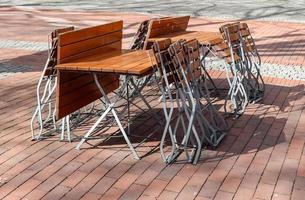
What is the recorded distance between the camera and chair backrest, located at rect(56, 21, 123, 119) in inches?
158

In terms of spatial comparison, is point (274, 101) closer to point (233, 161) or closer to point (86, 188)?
point (233, 161)

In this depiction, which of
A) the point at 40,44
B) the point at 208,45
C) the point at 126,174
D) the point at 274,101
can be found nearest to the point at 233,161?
the point at 126,174

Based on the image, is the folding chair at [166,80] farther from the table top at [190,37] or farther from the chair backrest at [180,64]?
the table top at [190,37]

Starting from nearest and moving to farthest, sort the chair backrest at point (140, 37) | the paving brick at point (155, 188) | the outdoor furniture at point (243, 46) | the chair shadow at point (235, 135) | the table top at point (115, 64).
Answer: the paving brick at point (155, 188)
the table top at point (115, 64)
the chair shadow at point (235, 135)
the outdoor furniture at point (243, 46)
the chair backrest at point (140, 37)

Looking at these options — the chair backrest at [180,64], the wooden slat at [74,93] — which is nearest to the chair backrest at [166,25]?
the wooden slat at [74,93]

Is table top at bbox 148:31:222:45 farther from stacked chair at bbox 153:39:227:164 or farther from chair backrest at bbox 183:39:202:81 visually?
stacked chair at bbox 153:39:227:164

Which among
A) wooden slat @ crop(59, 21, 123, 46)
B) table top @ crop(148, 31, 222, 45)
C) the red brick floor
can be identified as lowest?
the red brick floor

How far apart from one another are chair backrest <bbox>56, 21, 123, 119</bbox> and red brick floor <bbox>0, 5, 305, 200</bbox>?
0.43m

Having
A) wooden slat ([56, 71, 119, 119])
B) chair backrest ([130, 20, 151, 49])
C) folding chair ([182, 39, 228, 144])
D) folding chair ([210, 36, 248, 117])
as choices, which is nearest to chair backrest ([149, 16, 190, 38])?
chair backrest ([130, 20, 151, 49])

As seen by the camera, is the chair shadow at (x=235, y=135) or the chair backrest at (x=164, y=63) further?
the chair shadow at (x=235, y=135)

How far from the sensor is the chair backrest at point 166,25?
219 inches

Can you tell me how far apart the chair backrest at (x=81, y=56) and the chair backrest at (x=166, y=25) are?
0.76 m

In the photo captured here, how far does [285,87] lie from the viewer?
6488 mm

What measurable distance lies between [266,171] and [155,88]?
303 centimetres
